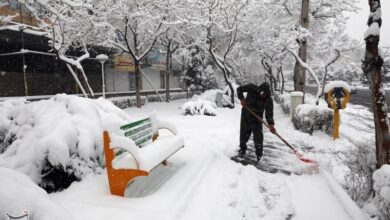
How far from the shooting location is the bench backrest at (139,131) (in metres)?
4.71

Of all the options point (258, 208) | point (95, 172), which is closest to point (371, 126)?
point (258, 208)

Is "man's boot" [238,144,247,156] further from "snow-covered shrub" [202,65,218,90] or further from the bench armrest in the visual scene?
"snow-covered shrub" [202,65,218,90]

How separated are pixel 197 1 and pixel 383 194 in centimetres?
1613

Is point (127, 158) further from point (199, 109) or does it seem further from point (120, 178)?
point (199, 109)

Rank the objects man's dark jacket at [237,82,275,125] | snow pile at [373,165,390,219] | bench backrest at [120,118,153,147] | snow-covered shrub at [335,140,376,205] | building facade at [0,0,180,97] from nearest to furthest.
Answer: snow pile at [373,165,390,219], snow-covered shrub at [335,140,376,205], bench backrest at [120,118,153,147], man's dark jacket at [237,82,275,125], building facade at [0,0,180,97]

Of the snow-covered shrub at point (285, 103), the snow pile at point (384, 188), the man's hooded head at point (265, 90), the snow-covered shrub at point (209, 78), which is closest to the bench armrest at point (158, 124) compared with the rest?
the man's hooded head at point (265, 90)

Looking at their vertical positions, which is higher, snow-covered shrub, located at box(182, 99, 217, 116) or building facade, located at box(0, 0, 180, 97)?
building facade, located at box(0, 0, 180, 97)

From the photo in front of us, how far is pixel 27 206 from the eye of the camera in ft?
6.20

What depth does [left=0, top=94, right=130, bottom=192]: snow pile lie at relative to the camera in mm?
4469

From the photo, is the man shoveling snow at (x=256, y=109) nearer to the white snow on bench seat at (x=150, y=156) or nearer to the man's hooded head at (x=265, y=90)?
the man's hooded head at (x=265, y=90)

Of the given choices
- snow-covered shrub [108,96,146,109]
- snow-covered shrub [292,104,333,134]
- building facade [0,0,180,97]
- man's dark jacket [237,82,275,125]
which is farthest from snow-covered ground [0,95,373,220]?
snow-covered shrub [108,96,146,109]

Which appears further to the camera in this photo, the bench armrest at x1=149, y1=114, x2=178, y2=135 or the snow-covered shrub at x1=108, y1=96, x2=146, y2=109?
the snow-covered shrub at x1=108, y1=96, x2=146, y2=109

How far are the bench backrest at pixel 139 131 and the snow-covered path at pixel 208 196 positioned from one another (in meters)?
0.64

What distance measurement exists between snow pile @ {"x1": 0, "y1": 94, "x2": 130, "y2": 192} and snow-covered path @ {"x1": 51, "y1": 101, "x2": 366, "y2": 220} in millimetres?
298
